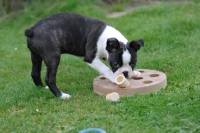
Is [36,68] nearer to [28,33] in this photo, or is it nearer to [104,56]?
[28,33]

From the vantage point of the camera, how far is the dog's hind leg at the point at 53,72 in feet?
18.9

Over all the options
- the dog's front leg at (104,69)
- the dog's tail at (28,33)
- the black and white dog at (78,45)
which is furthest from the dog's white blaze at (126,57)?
the dog's tail at (28,33)

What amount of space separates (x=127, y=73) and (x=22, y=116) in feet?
4.93

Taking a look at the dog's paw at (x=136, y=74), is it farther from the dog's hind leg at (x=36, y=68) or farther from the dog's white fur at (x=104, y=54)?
the dog's hind leg at (x=36, y=68)

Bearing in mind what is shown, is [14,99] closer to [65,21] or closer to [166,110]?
[65,21]

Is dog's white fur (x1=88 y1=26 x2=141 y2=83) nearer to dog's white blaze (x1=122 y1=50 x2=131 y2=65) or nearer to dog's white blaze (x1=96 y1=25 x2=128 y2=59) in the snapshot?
dog's white blaze (x1=96 y1=25 x2=128 y2=59)

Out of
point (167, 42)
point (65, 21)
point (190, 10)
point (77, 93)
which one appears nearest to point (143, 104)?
point (77, 93)

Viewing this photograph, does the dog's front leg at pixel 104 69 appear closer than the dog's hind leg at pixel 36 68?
Yes

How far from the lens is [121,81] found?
558cm

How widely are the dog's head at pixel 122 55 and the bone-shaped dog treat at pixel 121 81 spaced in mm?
119

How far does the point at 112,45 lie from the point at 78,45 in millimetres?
673

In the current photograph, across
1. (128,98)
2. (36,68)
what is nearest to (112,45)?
(128,98)

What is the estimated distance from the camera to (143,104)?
202 inches

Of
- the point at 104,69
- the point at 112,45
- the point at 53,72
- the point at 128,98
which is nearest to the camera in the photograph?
the point at 128,98
